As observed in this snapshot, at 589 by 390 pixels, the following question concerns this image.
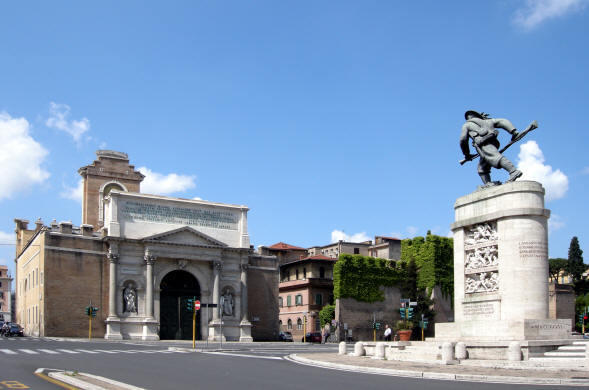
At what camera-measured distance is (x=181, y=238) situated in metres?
58.4

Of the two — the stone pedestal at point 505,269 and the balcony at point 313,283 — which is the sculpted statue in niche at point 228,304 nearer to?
the balcony at point 313,283

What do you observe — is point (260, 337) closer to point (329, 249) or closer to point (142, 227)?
point (142, 227)

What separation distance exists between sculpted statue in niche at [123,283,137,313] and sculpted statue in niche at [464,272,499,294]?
122 feet

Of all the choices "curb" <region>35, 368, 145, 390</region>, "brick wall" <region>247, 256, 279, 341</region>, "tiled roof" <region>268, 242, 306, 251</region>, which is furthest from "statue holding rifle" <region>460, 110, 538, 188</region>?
"tiled roof" <region>268, 242, 306, 251</region>

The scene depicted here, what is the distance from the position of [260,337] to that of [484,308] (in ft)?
142

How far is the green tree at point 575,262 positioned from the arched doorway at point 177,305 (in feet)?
223

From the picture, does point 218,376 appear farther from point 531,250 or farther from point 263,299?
point 263,299

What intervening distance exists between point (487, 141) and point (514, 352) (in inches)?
314

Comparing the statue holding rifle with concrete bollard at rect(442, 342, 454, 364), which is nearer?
concrete bollard at rect(442, 342, 454, 364)

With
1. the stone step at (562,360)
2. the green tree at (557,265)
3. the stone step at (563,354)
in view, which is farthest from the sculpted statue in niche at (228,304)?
the green tree at (557,265)

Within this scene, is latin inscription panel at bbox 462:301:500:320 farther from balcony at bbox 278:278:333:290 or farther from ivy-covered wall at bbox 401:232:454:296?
balcony at bbox 278:278:333:290

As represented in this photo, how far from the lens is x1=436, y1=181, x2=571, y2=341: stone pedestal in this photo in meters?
22.4

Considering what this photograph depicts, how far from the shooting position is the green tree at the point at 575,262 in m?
106

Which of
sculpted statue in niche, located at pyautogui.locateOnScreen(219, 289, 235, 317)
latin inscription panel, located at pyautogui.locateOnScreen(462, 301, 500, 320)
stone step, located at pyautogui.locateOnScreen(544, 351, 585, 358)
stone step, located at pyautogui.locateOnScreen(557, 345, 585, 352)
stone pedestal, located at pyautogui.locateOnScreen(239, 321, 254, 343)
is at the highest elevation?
latin inscription panel, located at pyautogui.locateOnScreen(462, 301, 500, 320)
